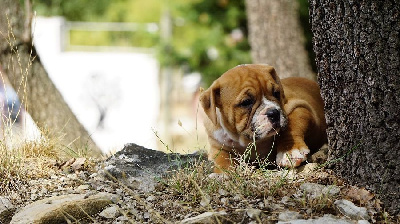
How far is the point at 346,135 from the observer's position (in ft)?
13.2

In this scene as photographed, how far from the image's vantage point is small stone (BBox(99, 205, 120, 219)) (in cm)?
403

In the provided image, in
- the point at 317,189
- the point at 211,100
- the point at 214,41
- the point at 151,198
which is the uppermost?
the point at 211,100

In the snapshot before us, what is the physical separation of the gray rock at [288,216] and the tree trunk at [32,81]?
2.84 m

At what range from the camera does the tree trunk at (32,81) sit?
6160 millimetres

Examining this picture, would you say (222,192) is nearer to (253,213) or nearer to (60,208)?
(253,213)

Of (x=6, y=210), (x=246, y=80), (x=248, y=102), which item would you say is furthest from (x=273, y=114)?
(x=6, y=210)

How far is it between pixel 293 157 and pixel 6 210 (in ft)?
6.30

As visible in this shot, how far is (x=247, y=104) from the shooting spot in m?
4.59

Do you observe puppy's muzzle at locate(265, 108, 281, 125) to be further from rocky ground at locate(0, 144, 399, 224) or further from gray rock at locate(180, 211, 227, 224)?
gray rock at locate(180, 211, 227, 224)

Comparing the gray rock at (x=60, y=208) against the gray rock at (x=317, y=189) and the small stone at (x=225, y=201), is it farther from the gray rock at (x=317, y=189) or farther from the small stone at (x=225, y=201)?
the gray rock at (x=317, y=189)

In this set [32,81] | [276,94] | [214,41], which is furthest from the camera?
[214,41]

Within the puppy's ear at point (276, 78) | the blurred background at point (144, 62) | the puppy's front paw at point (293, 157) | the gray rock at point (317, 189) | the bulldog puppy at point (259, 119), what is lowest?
the blurred background at point (144, 62)

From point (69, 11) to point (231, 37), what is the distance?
503 inches

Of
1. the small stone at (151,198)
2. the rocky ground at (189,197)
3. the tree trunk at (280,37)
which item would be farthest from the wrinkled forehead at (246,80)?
the tree trunk at (280,37)
